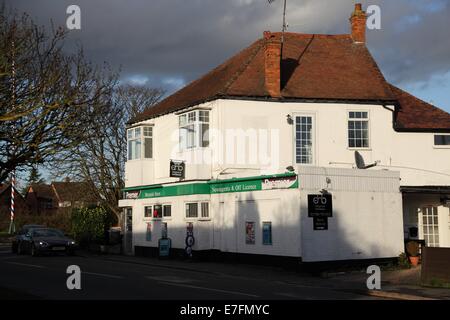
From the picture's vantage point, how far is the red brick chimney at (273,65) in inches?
1147

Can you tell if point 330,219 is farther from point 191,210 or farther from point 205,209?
point 191,210

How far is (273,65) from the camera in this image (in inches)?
1146

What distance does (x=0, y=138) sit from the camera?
12773 mm

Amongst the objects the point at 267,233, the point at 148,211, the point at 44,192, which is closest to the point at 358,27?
the point at 267,233

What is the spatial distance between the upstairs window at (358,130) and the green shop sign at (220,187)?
658 centimetres

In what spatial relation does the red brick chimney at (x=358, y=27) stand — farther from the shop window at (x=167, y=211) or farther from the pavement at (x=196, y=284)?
the pavement at (x=196, y=284)

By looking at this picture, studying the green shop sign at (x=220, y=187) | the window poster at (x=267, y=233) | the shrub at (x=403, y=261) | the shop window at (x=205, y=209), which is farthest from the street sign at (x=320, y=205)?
the shop window at (x=205, y=209)

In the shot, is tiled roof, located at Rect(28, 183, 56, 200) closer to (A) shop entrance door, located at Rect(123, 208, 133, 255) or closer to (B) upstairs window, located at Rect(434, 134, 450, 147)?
(A) shop entrance door, located at Rect(123, 208, 133, 255)

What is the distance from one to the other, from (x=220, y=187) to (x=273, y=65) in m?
6.16

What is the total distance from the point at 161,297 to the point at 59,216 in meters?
44.5
